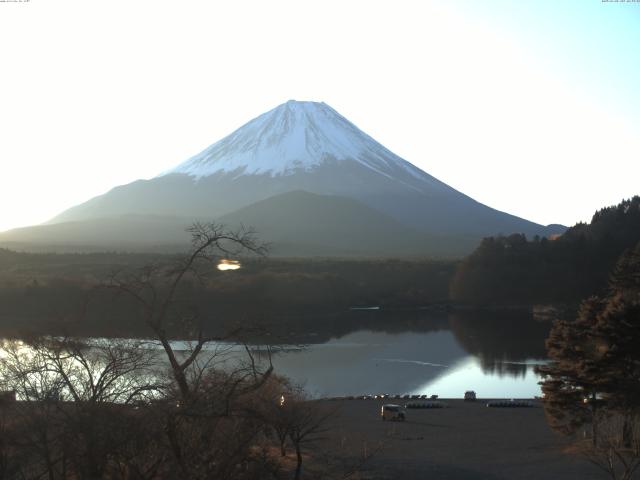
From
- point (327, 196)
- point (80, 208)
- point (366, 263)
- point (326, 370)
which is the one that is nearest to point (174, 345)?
point (326, 370)

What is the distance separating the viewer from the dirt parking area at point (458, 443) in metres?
10.9

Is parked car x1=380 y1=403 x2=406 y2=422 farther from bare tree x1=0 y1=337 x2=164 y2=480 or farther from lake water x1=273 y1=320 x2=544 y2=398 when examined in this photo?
bare tree x1=0 y1=337 x2=164 y2=480

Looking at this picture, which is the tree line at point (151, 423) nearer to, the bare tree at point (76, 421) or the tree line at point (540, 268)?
the bare tree at point (76, 421)

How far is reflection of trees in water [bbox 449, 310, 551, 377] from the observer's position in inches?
926

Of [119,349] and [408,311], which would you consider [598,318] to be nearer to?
[119,349]

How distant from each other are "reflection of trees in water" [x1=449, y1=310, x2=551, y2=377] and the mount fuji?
3854cm

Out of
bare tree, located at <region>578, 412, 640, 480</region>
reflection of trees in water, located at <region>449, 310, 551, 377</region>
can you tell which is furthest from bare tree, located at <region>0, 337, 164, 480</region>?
reflection of trees in water, located at <region>449, 310, 551, 377</region>

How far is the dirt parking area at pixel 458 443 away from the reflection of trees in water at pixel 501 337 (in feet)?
21.9

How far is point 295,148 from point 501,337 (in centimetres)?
8868

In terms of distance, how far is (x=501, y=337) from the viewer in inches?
1148

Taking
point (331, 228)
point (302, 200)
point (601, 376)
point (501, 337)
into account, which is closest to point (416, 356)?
point (501, 337)

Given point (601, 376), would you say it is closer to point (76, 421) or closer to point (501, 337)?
point (76, 421)

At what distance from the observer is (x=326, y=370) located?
A: 21.9 meters

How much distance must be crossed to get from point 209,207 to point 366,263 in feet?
167
